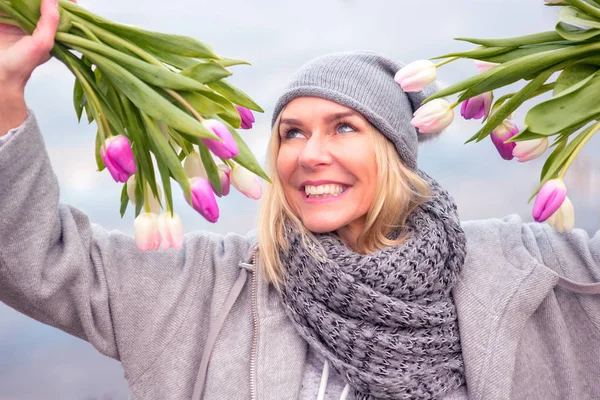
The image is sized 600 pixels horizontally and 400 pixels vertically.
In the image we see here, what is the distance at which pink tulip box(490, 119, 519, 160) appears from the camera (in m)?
1.19

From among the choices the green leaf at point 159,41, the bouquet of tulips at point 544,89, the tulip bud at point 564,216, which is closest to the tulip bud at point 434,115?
the bouquet of tulips at point 544,89

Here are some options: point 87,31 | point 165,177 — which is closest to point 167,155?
point 165,177

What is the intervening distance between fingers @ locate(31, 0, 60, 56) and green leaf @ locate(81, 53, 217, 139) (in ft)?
0.24

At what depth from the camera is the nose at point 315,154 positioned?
63.6 inches

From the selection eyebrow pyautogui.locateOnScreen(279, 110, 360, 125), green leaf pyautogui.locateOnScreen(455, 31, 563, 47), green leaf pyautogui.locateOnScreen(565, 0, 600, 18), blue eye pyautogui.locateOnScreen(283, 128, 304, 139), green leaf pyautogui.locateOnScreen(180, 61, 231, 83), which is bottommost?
blue eye pyautogui.locateOnScreen(283, 128, 304, 139)

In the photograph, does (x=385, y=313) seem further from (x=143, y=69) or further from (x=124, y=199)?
(x=143, y=69)

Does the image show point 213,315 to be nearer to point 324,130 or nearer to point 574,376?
point 324,130

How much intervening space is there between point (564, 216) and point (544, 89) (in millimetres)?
214

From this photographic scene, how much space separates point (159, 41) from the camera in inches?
43.4

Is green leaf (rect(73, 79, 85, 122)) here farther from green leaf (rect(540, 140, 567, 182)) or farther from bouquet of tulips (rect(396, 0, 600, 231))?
green leaf (rect(540, 140, 567, 182))

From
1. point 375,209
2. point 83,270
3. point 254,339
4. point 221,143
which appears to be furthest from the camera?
point 375,209

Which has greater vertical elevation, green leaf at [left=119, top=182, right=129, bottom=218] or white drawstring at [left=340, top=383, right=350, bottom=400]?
green leaf at [left=119, top=182, right=129, bottom=218]

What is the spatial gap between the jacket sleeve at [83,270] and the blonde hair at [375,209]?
0.36 feet

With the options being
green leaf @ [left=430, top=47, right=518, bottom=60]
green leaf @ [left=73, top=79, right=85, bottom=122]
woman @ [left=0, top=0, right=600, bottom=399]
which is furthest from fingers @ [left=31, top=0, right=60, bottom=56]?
green leaf @ [left=430, top=47, right=518, bottom=60]
